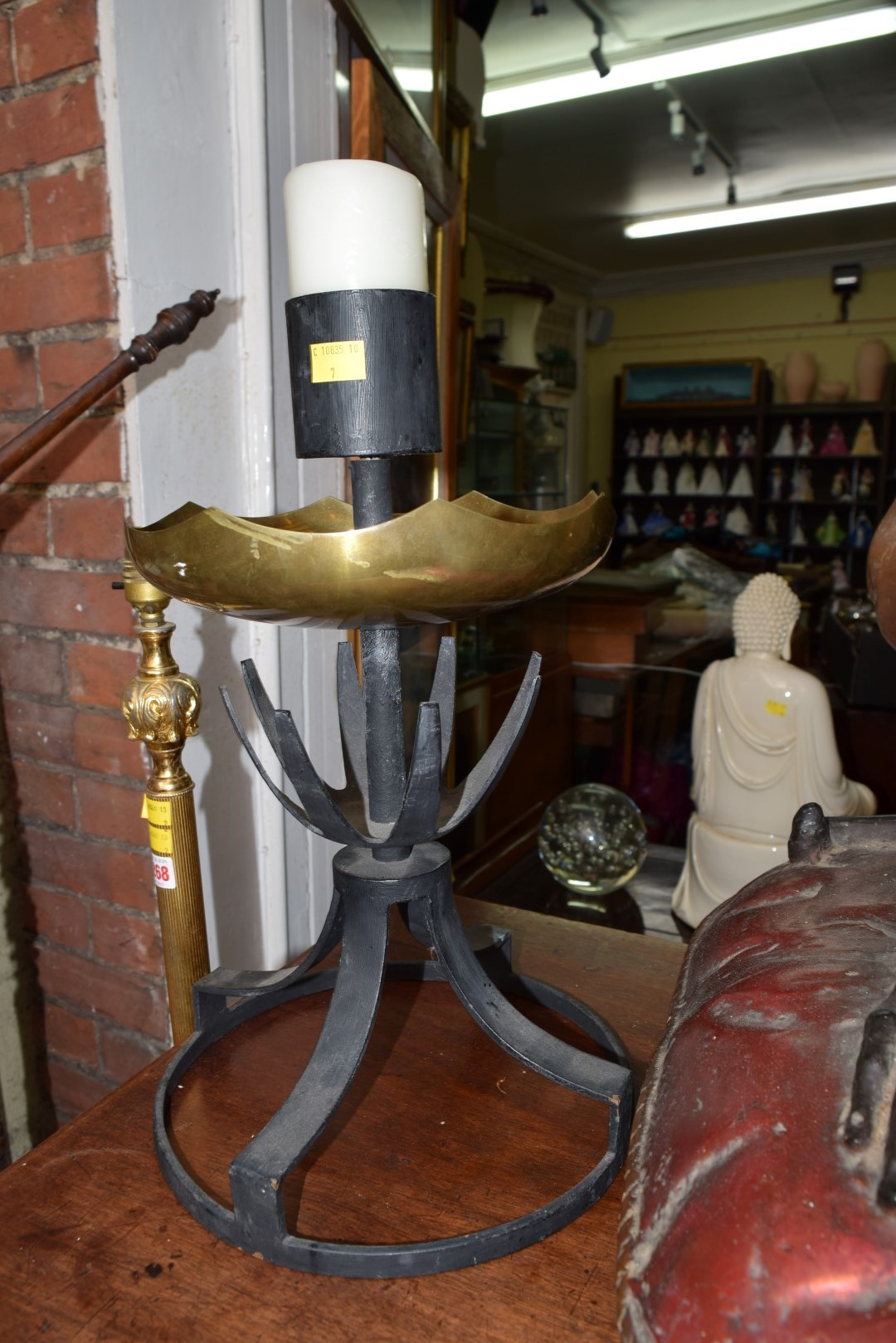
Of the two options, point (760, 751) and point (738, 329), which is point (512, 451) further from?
point (738, 329)

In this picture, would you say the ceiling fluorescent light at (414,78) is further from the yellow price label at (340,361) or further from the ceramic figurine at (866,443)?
the ceramic figurine at (866,443)

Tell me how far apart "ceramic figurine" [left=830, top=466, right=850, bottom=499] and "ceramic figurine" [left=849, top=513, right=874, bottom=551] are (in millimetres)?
175

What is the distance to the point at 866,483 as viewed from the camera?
6457 millimetres

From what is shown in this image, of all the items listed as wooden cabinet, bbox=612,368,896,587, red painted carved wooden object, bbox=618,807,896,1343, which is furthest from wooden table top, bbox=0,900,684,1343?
wooden cabinet, bbox=612,368,896,587

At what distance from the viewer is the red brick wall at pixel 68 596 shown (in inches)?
39.8

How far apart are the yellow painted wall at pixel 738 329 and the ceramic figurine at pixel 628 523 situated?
1.25 ft

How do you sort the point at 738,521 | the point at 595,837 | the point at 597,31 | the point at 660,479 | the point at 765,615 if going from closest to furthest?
the point at 765,615, the point at 595,837, the point at 597,31, the point at 738,521, the point at 660,479

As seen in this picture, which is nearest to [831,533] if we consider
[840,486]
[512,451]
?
[840,486]

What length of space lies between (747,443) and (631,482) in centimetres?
84

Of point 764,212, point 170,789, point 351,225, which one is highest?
point 764,212

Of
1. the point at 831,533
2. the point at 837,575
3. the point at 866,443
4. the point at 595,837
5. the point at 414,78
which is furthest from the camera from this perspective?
the point at 831,533

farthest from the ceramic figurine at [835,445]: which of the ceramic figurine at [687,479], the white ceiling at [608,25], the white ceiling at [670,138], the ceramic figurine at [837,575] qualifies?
the white ceiling at [608,25]

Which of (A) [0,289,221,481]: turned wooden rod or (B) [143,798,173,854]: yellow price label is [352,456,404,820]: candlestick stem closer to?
(B) [143,798,173,854]: yellow price label

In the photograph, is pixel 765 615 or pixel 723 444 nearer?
pixel 765 615
